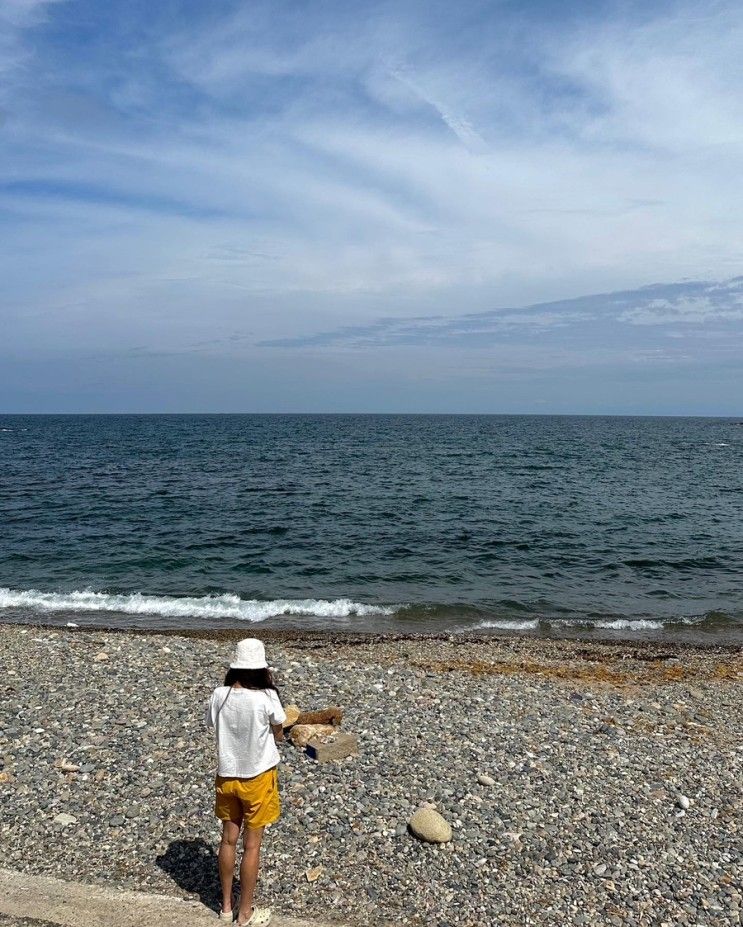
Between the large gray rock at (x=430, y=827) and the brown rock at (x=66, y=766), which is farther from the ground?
the brown rock at (x=66, y=766)

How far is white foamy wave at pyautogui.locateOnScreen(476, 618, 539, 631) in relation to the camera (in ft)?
61.7

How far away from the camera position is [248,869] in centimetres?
607

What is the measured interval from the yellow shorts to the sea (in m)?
12.5

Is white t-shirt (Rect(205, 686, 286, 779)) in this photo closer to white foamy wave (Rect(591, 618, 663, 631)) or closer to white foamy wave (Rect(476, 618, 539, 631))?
white foamy wave (Rect(476, 618, 539, 631))

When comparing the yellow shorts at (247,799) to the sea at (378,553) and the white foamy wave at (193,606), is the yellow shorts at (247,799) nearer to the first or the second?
the sea at (378,553)

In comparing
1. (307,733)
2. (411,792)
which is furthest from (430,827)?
(307,733)

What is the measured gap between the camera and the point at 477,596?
21328 millimetres

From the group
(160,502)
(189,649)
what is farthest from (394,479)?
(189,649)

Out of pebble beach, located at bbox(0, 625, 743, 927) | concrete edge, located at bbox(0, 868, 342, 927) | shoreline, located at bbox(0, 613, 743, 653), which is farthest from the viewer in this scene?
shoreline, located at bbox(0, 613, 743, 653)

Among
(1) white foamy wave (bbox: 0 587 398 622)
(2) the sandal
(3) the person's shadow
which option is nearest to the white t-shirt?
(2) the sandal

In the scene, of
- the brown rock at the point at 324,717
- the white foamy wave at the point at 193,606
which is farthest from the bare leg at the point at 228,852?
the white foamy wave at the point at 193,606

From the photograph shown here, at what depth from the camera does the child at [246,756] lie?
586cm

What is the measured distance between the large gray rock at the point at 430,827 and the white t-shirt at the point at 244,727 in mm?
2420

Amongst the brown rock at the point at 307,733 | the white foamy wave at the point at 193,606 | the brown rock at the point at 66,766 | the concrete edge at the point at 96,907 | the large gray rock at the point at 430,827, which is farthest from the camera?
the white foamy wave at the point at 193,606
